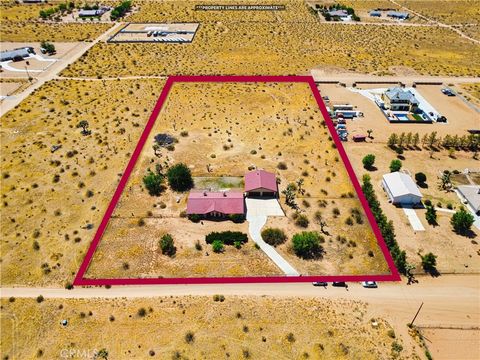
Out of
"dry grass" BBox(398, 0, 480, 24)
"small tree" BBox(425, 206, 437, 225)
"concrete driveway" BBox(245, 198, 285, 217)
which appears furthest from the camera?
"dry grass" BBox(398, 0, 480, 24)

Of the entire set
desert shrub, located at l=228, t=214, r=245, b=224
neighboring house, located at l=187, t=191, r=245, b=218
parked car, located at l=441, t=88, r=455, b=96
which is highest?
parked car, located at l=441, t=88, r=455, b=96

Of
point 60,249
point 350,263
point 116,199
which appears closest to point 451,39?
point 350,263

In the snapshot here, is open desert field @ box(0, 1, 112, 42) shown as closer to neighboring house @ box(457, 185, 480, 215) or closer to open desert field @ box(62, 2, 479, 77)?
open desert field @ box(62, 2, 479, 77)

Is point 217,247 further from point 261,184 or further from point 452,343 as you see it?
point 452,343

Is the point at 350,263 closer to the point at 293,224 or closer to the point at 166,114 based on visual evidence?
the point at 293,224

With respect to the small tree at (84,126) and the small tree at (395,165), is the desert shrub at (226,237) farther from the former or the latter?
the small tree at (84,126)

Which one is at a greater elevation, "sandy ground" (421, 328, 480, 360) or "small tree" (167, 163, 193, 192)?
"small tree" (167, 163, 193, 192)

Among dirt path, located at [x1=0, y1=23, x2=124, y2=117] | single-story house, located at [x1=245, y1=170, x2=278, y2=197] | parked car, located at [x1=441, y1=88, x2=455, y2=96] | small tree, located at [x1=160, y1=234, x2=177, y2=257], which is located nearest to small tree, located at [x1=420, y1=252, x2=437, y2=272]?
single-story house, located at [x1=245, y1=170, x2=278, y2=197]
